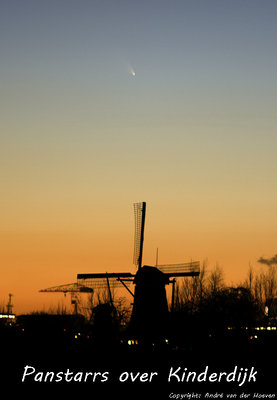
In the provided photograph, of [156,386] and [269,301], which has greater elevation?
[269,301]

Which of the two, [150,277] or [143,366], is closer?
[143,366]

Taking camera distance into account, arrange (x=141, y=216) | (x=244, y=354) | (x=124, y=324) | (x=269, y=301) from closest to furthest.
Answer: (x=244, y=354), (x=141, y=216), (x=124, y=324), (x=269, y=301)

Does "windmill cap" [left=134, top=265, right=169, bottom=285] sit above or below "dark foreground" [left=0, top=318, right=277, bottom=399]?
above

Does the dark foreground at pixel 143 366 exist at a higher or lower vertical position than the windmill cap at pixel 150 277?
lower

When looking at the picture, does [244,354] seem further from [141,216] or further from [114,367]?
Result: [141,216]

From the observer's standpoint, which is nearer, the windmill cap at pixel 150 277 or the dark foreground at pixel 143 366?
the dark foreground at pixel 143 366

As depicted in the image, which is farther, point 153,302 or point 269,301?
point 269,301

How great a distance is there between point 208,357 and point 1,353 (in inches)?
578

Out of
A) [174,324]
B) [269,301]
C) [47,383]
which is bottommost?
[47,383]

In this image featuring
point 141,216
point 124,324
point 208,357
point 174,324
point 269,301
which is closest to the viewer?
point 208,357

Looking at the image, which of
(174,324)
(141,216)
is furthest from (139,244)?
(174,324)

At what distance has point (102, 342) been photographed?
54.5 m

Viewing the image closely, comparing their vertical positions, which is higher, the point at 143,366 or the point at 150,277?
the point at 150,277

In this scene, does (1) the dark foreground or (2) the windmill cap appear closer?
(1) the dark foreground
